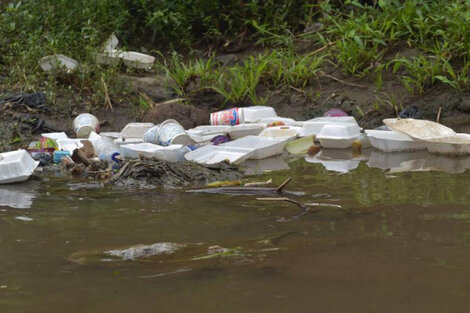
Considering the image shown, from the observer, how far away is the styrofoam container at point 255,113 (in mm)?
5945

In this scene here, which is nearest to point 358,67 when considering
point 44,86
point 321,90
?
point 321,90

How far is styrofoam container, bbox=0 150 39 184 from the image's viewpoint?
165 inches

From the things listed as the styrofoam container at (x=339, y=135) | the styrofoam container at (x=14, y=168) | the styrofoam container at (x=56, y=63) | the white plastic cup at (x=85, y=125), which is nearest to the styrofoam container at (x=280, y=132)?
the styrofoam container at (x=339, y=135)

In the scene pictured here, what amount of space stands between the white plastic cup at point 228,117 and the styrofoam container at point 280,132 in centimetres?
57

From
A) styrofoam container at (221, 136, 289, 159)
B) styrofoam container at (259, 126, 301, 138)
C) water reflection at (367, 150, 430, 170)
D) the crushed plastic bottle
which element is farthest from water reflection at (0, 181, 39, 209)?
water reflection at (367, 150, 430, 170)

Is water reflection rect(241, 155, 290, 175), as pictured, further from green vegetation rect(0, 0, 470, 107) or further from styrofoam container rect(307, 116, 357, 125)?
green vegetation rect(0, 0, 470, 107)

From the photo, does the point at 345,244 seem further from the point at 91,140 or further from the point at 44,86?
the point at 44,86

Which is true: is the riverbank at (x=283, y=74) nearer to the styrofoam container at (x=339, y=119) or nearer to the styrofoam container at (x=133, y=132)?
the styrofoam container at (x=133, y=132)

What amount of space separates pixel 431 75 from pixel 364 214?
325 centimetres

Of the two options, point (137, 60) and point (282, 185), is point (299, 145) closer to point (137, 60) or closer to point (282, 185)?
point (282, 185)

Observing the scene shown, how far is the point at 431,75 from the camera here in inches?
239

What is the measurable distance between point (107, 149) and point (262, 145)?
1.01m

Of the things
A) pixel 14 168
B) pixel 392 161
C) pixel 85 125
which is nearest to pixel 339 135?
pixel 392 161

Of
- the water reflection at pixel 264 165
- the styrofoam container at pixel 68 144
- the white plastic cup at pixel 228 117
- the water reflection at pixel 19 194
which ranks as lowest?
the water reflection at pixel 264 165
